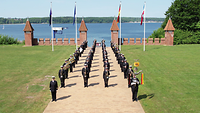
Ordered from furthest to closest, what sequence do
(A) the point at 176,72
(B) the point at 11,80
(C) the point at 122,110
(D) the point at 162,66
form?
(D) the point at 162,66 < (A) the point at 176,72 < (B) the point at 11,80 < (C) the point at 122,110

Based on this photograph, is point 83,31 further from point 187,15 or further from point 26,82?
point 187,15

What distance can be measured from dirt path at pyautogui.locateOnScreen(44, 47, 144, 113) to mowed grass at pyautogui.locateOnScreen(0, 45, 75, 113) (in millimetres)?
889

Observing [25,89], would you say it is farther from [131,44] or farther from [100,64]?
[131,44]

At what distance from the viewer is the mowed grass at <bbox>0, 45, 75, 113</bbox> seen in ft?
40.1

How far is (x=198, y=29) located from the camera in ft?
163

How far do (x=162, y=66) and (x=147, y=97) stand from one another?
8.52 m

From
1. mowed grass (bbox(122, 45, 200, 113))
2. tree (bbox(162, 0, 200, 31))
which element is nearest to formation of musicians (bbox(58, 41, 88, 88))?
mowed grass (bbox(122, 45, 200, 113))

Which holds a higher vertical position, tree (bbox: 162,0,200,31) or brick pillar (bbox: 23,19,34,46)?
tree (bbox: 162,0,200,31)

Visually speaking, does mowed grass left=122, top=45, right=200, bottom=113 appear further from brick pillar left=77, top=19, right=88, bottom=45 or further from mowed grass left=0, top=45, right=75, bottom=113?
brick pillar left=77, top=19, right=88, bottom=45

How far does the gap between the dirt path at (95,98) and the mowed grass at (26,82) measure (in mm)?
889

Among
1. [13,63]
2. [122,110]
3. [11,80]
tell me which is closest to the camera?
[122,110]

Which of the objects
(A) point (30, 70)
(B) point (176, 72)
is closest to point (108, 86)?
(B) point (176, 72)

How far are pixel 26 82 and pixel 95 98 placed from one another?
5.63 m

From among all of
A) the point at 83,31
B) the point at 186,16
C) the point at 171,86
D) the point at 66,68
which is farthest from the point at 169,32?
the point at 66,68
